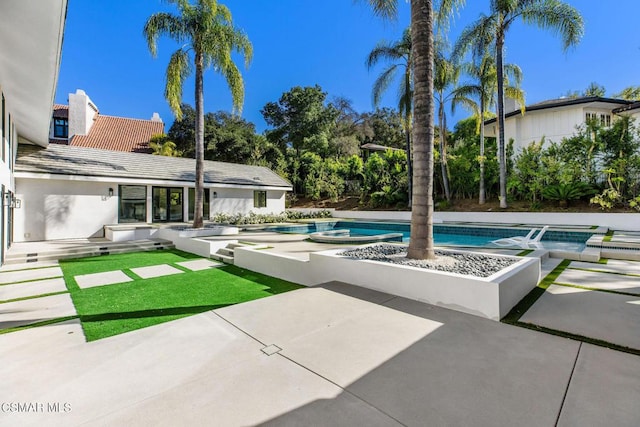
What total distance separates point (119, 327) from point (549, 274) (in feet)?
25.8

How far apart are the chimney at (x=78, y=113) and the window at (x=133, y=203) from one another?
21085 millimetres

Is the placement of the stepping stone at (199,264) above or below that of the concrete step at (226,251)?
below

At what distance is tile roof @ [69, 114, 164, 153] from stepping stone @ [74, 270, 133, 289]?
27926 millimetres

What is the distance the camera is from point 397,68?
18.7m

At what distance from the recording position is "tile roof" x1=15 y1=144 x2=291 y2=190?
41.2ft

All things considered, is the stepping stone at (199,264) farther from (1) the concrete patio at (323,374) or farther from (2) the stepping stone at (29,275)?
(1) the concrete patio at (323,374)

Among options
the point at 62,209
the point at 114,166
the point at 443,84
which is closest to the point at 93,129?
the point at 114,166

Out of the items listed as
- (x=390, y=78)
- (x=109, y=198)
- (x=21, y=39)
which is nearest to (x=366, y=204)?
(x=390, y=78)

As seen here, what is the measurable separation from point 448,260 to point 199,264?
21.0 feet

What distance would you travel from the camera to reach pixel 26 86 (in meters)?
7.20

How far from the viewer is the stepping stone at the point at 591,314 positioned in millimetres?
3500

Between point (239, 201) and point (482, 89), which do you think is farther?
point (239, 201)

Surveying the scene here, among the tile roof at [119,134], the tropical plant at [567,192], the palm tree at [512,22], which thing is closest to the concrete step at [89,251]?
the palm tree at [512,22]

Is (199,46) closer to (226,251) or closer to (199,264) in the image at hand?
(226,251)
